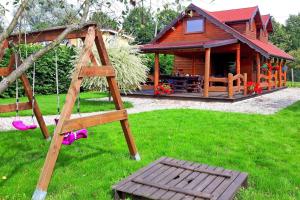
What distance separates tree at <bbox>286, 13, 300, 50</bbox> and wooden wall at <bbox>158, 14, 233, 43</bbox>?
3348 cm

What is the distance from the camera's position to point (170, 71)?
25109 millimetres

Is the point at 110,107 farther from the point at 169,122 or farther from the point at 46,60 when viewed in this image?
the point at 46,60

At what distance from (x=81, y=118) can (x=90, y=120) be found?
0.71 ft

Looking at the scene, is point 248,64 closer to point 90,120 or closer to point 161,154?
point 161,154

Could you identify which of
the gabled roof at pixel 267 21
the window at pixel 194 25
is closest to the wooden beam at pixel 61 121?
the window at pixel 194 25

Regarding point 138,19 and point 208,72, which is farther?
point 208,72

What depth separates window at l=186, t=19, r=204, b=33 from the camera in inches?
792

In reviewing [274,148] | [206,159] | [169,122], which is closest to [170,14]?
[206,159]

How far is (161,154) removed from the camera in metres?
5.57

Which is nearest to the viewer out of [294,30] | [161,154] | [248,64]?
[161,154]

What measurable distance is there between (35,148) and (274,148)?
4546 millimetres

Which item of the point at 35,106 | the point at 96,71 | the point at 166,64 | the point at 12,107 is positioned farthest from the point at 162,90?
the point at 96,71

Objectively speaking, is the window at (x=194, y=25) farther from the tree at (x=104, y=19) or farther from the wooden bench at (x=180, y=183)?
the tree at (x=104, y=19)

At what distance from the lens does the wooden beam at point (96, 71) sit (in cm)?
403
